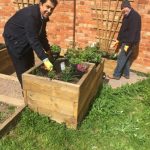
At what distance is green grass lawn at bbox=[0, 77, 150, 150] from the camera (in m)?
3.59

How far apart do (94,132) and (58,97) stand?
32.0 inches

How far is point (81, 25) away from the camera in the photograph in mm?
6535

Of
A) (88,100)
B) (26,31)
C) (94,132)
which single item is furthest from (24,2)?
(94,132)

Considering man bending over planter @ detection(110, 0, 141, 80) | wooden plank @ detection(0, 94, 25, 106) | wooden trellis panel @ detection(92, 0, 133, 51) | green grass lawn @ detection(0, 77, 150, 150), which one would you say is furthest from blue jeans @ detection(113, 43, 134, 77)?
wooden plank @ detection(0, 94, 25, 106)

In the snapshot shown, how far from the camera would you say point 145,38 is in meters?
5.97

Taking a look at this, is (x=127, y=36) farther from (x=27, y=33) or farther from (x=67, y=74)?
(x=27, y=33)

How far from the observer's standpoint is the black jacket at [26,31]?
358 cm

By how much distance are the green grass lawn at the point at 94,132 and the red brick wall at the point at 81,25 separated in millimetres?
1868

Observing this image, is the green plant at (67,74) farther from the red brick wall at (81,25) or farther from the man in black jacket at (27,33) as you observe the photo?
the red brick wall at (81,25)

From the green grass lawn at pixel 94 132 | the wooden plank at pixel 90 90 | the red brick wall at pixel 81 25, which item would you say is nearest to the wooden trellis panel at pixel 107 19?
the red brick wall at pixel 81 25

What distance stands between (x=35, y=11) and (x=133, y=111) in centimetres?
249

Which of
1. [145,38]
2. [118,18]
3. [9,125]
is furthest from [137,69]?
[9,125]

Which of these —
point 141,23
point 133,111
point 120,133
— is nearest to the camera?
point 120,133

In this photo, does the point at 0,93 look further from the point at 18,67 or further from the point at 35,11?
the point at 35,11
